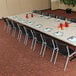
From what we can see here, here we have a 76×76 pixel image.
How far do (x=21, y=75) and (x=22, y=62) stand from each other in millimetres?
597

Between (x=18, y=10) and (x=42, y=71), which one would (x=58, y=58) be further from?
(x=18, y=10)

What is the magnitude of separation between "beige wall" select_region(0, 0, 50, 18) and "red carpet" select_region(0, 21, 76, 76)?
5.72 meters

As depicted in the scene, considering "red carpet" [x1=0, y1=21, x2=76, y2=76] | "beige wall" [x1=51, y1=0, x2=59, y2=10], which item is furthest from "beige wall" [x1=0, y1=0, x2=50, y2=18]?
"red carpet" [x1=0, y1=21, x2=76, y2=76]

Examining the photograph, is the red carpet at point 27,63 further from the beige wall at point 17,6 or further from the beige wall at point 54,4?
the beige wall at point 54,4

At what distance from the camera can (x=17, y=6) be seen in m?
10.2

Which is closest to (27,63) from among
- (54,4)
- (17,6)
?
(17,6)

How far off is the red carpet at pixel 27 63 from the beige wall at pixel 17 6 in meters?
5.72

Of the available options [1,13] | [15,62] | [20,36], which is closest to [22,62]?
[15,62]

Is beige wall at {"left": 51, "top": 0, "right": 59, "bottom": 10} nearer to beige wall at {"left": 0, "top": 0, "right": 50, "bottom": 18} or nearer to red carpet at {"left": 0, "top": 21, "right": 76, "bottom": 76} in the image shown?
beige wall at {"left": 0, "top": 0, "right": 50, "bottom": 18}

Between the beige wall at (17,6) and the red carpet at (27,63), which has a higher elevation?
the beige wall at (17,6)

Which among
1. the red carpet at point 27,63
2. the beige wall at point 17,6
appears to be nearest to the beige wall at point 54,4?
the beige wall at point 17,6

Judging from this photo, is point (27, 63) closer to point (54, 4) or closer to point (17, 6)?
point (17, 6)

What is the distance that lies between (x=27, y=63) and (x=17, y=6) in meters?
7.52

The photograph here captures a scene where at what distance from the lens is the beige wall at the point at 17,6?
9.73 metres
